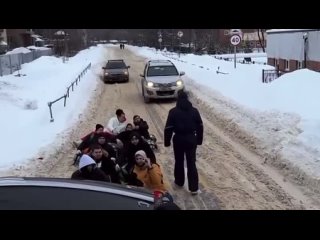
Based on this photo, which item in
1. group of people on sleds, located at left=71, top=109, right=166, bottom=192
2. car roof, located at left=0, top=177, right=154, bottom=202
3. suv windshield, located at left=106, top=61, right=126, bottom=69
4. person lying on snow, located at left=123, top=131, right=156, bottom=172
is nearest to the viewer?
car roof, located at left=0, top=177, right=154, bottom=202

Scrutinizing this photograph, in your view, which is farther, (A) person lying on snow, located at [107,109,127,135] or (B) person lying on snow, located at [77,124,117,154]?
(A) person lying on snow, located at [107,109,127,135]

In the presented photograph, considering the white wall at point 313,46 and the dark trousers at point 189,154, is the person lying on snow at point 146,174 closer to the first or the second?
the dark trousers at point 189,154

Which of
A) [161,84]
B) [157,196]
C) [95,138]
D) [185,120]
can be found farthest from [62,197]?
[161,84]

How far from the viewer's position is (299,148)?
33.0ft

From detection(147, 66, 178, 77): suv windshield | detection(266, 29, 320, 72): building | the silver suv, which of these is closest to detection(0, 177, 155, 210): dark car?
the silver suv

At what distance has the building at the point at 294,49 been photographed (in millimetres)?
21805

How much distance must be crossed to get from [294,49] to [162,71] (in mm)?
7966

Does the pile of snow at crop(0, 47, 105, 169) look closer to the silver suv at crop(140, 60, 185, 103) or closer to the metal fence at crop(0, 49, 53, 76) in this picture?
the silver suv at crop(140, 60, 185, 103)

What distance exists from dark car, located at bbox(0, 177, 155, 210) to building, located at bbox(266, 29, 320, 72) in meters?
15.9

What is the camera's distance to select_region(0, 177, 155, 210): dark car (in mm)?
4281

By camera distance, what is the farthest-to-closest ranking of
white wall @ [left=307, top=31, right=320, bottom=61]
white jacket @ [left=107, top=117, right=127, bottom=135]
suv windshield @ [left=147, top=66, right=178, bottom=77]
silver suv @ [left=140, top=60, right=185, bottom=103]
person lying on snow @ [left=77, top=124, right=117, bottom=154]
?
white wall @ [left=307, top=31, right=320, bottom=61], suv windshield @ [left=147, top=66, right=178, bottom=77], silver suv @ [left=140, top=60, right=185, bottom=103], white jacket @ [left=107, top=117, right=127, bottom=135], person lying on snow @ [left=77, top=124, right=117, bottom=154]

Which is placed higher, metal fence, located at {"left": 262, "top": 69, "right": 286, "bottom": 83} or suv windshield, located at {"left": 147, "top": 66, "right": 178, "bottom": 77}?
suv windshield, located at {"left": 147, "top": 66, "right": 178, "bottom": 77}

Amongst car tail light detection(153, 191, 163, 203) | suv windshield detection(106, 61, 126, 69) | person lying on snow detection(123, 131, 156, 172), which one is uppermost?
car tail light detection(153, 191, 163, 203)
